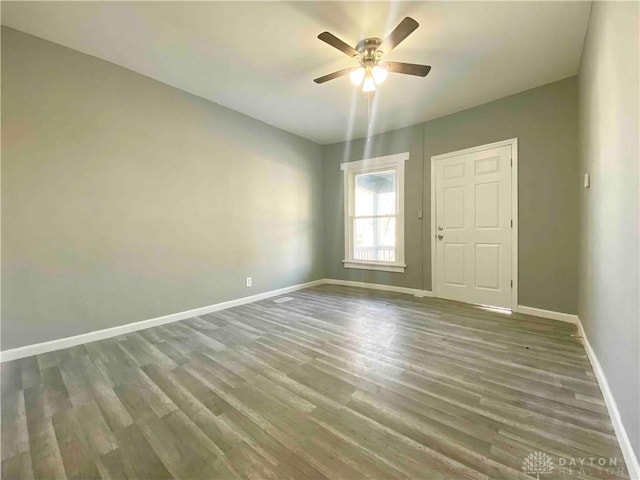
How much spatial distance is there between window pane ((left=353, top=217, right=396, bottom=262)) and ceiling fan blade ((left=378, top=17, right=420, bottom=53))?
109 inches

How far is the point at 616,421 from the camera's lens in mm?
1299

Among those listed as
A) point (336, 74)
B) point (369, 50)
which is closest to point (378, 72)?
point (369, 50)

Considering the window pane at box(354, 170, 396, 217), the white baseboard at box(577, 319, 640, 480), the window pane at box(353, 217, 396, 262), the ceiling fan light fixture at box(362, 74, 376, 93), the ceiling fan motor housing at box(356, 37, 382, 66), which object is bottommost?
the white baseboard at box(577, 319, 640, 480)

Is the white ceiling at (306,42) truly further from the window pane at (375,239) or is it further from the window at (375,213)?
the window pane at (375,239)

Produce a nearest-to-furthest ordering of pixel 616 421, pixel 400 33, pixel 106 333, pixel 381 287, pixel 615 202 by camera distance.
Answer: pixel 616 421, pixel 615 202, pixel 400 33, pixel 106 333, pixel 381 287

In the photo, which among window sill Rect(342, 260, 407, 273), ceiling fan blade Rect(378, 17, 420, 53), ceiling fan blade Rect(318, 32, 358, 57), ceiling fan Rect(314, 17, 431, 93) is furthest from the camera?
window sill Rect(342, 260, 407, 273)

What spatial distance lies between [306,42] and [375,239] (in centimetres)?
326

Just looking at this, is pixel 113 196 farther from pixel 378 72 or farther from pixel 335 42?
pixel 378 72

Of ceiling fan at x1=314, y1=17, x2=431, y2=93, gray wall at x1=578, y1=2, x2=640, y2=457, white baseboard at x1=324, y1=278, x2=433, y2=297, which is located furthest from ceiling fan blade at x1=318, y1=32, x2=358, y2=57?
white baseboard at x1=324, y1=278, x2=433, y2=297

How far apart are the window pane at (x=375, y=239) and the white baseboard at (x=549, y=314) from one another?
6.04 feet

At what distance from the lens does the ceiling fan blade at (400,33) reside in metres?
1.73

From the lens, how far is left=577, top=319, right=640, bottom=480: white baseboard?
1.06 m

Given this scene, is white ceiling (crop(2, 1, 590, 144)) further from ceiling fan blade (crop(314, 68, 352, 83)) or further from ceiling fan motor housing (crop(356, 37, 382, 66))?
ceiling fan blade (crop(314, 68, 352, 83))

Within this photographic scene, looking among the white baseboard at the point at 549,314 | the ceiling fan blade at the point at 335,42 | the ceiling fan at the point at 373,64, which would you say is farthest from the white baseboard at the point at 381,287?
the ceiling fan blade at the point at 335,42
